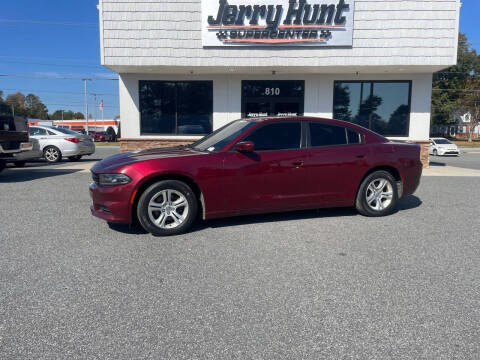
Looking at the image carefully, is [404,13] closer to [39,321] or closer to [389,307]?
[389,307]

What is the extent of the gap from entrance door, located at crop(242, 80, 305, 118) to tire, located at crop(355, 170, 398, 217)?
8143mm

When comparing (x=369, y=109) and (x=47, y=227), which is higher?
(x=369, y=109)

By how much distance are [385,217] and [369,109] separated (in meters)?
8.81

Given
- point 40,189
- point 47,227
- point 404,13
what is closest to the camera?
point 47,227

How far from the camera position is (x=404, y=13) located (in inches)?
444

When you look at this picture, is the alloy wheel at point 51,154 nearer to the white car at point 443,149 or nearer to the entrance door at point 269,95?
the entrance door at point 269,95

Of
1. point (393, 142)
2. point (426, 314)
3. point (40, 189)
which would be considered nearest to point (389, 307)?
point (426, 314)

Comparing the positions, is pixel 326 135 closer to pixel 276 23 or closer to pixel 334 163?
pixel 334 163

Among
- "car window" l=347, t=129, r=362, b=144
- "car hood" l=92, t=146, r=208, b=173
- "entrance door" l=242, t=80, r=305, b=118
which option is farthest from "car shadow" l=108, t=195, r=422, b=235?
"entrance door" l=242, t=80, r=305, b=118

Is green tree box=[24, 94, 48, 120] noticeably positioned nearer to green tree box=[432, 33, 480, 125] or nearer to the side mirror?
green tree box=[432, 33, 480, 125]

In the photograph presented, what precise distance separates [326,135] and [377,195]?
4.33 feet

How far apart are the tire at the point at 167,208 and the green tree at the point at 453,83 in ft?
191

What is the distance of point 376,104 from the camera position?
43.8 ft

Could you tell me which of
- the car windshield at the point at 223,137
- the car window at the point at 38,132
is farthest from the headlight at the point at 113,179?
the car window at the point at 38,132
